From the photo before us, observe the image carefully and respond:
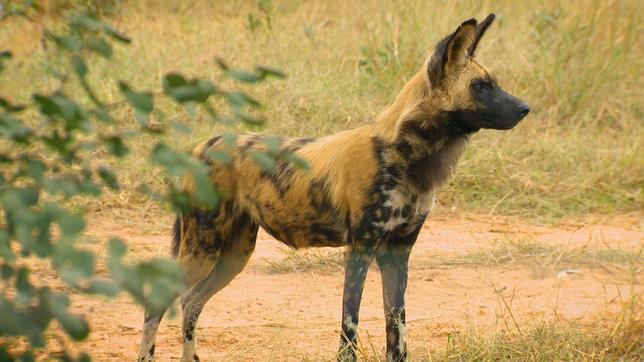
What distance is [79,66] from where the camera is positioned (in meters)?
1.58

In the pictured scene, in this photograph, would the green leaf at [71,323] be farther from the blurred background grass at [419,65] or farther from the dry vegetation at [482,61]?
the blurred background grass at [419,65]

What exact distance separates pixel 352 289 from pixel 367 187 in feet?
1.22

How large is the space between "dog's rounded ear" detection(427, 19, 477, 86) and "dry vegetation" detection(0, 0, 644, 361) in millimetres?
1608

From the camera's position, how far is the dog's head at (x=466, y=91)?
143 inches

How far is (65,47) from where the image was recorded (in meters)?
1.61

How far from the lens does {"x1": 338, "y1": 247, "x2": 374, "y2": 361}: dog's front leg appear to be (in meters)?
3.56

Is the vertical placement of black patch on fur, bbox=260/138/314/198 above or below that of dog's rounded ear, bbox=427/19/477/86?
below

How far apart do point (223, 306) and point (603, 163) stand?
307 centimetres

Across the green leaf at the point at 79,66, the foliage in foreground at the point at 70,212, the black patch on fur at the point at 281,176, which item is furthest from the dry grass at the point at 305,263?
the green leaf at the point at 79,66

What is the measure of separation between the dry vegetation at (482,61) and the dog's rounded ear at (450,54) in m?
1.61

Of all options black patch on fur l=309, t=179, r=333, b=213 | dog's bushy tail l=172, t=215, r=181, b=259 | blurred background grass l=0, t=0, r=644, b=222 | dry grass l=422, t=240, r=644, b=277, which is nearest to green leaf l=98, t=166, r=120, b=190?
black patch on fur l=309, t=179, r=333, b=213

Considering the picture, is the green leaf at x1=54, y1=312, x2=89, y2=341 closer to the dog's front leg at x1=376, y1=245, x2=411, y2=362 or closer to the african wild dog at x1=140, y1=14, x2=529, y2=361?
the african wild dog at x1=140, y1=14, x2=529, y2=361

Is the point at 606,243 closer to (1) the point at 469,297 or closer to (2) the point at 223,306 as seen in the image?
(1) the point at 469,297

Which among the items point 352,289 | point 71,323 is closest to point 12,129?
point 71,323
